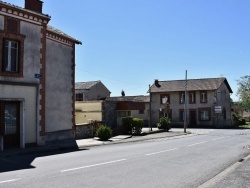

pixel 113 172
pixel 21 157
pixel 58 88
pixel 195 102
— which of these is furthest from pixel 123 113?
pixel 195 102

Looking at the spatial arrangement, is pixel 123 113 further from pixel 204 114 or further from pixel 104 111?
pixel 204 114

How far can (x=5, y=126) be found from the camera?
1641 cm

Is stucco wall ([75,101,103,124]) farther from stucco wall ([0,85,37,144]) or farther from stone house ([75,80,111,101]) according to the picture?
stone house ([75,80,111,101])

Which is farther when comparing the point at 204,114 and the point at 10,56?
the point at 204,114

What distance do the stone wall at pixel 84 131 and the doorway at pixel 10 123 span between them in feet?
25.8

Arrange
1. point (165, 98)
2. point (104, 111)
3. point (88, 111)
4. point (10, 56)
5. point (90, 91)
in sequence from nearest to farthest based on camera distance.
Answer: point (10, 56) < point (104, 111) < point (88, 111) < point (90, 91) < point (165, 98)

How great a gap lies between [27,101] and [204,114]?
40.2m

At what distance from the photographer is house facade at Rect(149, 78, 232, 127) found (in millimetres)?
52156

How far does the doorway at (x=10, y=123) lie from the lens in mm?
16297

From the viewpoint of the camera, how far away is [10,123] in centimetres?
1666

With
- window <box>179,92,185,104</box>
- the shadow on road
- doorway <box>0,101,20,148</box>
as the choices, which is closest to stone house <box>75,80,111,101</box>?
window <box>179,92,185,104</box>

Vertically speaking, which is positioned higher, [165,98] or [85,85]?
[85,85]

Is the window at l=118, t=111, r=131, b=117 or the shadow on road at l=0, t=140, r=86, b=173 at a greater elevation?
the window at l=118, t=111, r=131, b=117

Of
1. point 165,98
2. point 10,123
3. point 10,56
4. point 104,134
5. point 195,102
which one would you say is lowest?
point 104,134
